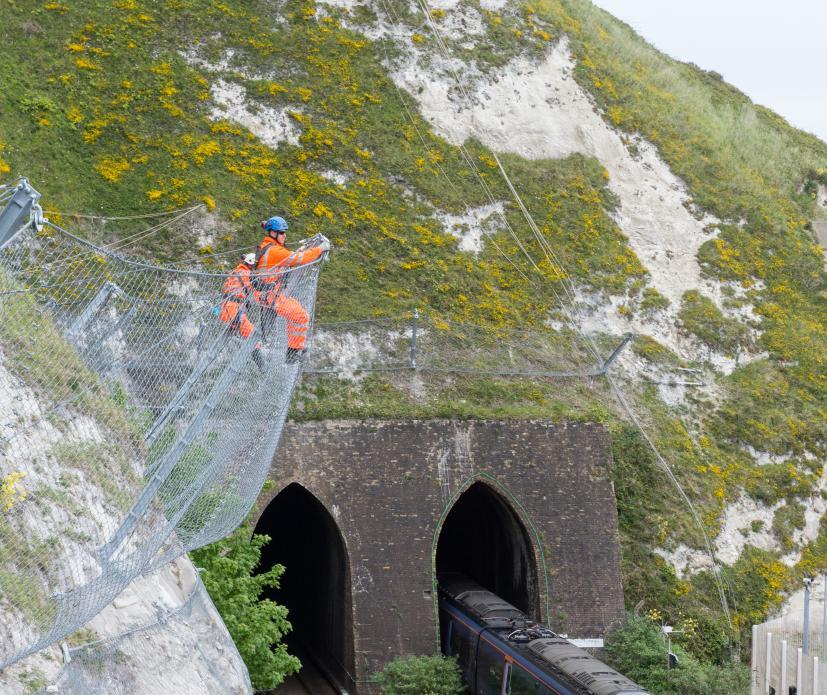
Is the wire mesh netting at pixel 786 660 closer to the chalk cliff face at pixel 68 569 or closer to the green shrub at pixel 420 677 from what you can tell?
the green shrub at pixel 420 677

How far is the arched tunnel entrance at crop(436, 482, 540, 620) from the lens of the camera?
842 inches

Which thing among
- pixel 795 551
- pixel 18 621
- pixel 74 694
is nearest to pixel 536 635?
pixel 795 551

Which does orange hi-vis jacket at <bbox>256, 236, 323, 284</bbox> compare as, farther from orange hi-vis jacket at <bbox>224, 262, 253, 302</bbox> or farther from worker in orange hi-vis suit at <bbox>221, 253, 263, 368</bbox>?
worker in orange hi-vis suit at <bbox>221, 253, 263, 368</bbox>

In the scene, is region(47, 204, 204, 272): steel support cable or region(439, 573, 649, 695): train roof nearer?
region(439, 573, 649, 695): train roof

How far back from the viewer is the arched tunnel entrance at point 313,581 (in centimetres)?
2075

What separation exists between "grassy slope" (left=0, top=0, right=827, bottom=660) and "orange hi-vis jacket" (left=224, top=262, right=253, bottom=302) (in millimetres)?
8747

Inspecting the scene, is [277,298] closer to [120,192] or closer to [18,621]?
[18,621]

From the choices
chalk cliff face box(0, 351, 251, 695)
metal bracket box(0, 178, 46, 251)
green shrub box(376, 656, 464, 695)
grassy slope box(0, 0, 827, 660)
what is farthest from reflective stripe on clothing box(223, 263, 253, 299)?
green shrub box(376, 656, 464, 695)

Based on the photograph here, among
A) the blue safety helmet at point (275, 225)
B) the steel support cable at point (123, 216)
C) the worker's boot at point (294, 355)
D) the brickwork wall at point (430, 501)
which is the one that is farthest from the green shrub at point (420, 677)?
the steel support cable at point (123, 216)

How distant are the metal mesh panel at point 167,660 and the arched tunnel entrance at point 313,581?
7924 millimetres

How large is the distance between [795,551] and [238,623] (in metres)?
12.8

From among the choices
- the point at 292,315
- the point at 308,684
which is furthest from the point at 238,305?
the point at 308,684

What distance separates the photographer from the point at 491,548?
77.9 ft

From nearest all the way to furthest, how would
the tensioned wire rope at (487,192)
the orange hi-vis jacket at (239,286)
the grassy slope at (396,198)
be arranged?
the orange hi-vis jacket at (239,286) < the grassy slope at (396,198) < the tensioned wire rope at (487,192)
